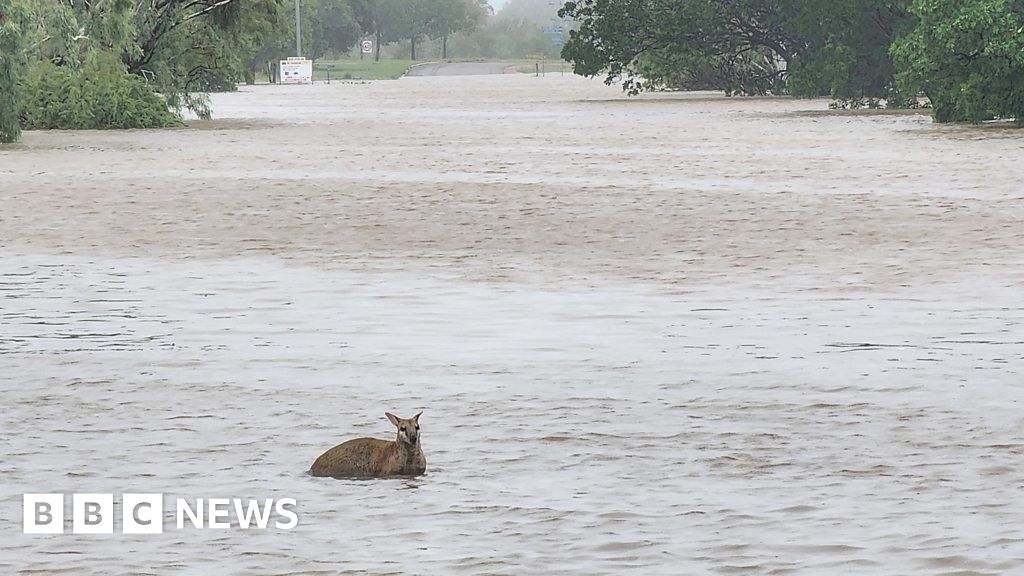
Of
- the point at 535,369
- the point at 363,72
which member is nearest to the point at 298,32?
the point at 363,72

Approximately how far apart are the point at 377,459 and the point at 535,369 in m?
3.21

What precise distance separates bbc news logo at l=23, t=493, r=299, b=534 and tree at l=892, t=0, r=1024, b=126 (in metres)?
34.1

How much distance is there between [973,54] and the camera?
4225cm

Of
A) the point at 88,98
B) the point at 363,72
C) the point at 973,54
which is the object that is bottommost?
the point at 363,72

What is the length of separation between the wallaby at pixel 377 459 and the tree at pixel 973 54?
33458mm

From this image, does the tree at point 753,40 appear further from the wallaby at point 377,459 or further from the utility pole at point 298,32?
the utility pole at point 298,32

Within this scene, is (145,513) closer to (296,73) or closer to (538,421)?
(538,421)

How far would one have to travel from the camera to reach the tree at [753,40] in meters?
58.5

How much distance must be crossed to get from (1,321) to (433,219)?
8501 mm

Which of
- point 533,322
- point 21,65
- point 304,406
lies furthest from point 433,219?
point 21,65

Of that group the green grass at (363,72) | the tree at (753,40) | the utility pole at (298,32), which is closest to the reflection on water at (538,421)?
the tree at (753,40)

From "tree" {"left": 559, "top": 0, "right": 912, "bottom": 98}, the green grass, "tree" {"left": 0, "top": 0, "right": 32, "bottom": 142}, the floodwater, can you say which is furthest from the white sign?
the floodwater

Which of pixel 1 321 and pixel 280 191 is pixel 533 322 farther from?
pixel 280 191

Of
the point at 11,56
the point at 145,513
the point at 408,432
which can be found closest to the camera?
the point at 145,513
